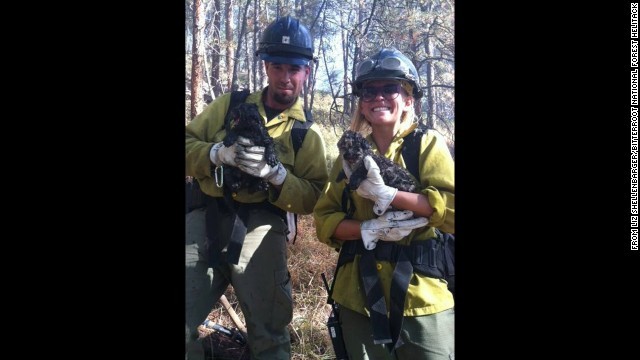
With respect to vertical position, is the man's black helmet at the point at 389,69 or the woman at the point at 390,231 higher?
the man's black helmet at the point at 389,69

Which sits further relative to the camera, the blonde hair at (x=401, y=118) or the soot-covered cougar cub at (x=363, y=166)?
the blonde hair at (x=401, y=118)

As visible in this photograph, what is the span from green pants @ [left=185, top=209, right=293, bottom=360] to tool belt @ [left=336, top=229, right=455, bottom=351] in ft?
1.92

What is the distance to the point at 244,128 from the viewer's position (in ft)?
11.8

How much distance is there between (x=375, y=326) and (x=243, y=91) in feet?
5.55

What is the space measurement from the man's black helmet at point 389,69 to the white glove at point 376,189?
1.69 feet

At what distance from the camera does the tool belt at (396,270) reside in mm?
3328

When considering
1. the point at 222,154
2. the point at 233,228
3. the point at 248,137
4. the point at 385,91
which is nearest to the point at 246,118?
the point at 248,137

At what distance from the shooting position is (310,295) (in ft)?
12.5

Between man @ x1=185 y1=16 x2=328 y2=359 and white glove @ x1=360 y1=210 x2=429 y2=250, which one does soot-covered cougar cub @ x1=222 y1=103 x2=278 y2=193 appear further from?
white glove @ x1=360 y1=210 x2=429 y2=250

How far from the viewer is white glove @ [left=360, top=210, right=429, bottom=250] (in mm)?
3326

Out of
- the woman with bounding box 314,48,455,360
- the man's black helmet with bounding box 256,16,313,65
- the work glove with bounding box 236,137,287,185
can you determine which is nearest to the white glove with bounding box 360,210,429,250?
the woman with bounding box 314,48,455,360

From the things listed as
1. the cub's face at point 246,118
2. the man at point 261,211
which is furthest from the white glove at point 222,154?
the cub's face at point 246,118

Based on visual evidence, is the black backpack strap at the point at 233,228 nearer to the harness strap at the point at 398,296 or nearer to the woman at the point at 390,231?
the woman at the point at 390,231

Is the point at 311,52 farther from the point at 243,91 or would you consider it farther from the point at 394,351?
the point at 394,351
